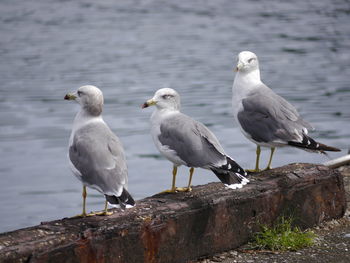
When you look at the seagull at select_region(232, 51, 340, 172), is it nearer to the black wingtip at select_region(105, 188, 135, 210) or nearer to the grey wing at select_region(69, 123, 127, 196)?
the grey wing at select_region(69, 123, 127, 196)

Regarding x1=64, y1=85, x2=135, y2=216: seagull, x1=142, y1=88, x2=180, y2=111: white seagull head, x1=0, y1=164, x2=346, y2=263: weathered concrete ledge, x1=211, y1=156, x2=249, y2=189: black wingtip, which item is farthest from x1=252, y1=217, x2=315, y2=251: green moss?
x1=64, y1=85, x2=135, y2=216: seagull

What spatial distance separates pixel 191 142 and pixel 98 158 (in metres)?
0.67

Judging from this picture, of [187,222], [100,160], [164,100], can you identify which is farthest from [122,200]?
[164,100]

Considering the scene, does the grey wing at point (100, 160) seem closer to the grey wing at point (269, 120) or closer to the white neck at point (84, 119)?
the white neck at point (84, 119)

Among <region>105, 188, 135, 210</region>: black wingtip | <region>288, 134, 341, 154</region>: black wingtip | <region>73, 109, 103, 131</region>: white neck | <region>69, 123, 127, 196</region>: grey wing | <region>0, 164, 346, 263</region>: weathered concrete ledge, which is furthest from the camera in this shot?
<region>288, 134, 341, 154</region>: black wingtip

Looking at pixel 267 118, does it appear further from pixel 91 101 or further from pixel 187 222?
pixel 91 101

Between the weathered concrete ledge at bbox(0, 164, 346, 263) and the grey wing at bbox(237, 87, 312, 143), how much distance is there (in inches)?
10.6

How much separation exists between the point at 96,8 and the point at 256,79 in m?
19.5

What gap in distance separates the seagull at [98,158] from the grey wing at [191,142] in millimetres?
440

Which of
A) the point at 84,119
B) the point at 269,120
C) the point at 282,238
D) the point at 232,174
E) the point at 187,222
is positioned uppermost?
the point at 84,119

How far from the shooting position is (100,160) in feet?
15.2

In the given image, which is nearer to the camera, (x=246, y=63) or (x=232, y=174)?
(x=232, y=174)

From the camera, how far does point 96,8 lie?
A: 81.9 feet

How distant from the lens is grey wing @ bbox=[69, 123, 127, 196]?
4.54 metres
